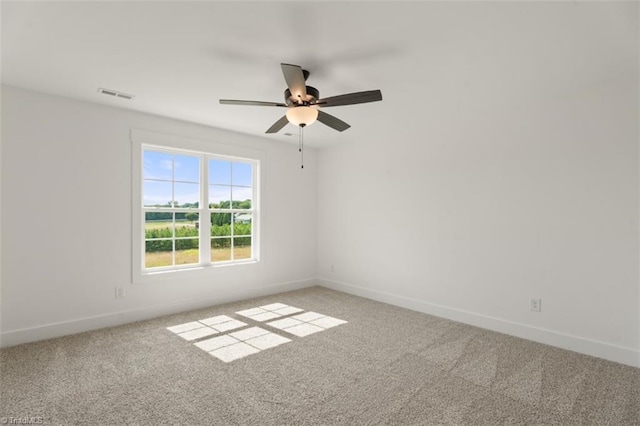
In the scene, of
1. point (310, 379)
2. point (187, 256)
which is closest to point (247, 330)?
point (310, 379)

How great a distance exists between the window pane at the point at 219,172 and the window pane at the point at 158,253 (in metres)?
1.06

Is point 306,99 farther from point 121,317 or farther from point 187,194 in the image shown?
point 121,317

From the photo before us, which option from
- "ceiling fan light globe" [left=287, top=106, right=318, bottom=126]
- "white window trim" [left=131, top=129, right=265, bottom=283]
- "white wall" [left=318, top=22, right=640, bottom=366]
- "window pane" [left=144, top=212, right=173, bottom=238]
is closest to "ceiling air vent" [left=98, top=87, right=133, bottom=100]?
"white window trim" [left=131, top=129, right=265, bottom=283]

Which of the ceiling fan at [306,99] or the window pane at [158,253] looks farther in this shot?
the window pane at [158,253]

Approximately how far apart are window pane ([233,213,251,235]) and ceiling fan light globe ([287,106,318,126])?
2531mm

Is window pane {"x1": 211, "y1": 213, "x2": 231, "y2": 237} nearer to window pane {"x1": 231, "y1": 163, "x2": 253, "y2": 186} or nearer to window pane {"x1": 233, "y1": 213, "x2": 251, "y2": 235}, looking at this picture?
window pane {"x1": 233, "y1": 213, "x2": 251, "y2": 235}

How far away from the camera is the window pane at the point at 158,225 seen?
4.02 metres

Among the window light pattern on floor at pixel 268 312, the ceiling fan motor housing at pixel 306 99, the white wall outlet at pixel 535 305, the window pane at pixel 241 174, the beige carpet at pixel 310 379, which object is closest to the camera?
the beige carpet at pixel 310 379

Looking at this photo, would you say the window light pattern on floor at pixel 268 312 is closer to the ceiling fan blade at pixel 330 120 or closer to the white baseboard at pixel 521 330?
the white baseboard at pixel 521 330

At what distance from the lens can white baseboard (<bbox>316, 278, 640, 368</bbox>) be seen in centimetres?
282

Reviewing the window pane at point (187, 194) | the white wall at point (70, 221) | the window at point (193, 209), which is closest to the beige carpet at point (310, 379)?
the white wall at point (70, 221)

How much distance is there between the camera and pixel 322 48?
2.30m

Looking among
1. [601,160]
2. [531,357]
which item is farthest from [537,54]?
[531,357]

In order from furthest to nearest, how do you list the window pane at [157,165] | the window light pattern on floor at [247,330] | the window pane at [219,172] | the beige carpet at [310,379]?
the window pane at [219,172] → the window pane at [157,165] → the window light pattern on floor at [247,330] → the beige carpet at [310,379]
